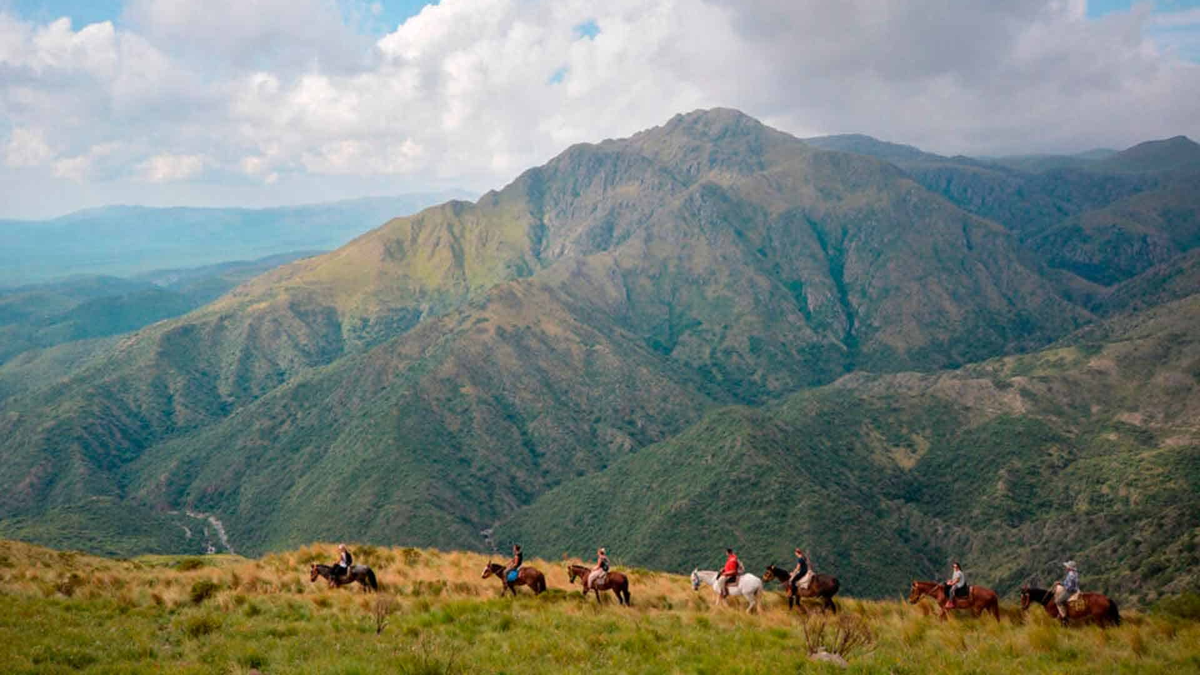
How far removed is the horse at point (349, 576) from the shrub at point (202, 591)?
4112 millimetres

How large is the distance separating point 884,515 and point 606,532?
84.5m

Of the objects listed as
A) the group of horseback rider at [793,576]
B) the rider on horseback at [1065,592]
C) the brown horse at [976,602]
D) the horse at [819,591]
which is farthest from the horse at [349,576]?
the rider on horseback at [1065,592]

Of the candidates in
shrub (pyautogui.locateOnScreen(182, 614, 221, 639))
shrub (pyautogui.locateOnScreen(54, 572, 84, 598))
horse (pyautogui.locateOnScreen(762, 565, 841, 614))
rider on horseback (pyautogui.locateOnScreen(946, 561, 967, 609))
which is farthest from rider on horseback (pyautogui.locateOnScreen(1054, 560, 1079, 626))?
shrub (pyautogui.locateOnScreen(54, 572, 84, 598))

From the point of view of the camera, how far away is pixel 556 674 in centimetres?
1712

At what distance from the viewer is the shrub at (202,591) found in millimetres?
26234

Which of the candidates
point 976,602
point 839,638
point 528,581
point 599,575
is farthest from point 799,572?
point 528,581

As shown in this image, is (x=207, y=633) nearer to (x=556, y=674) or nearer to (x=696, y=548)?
(x=556, y=674)

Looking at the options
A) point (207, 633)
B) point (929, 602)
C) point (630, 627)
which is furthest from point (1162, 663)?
point (207, 633)

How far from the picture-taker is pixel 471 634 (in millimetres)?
21297

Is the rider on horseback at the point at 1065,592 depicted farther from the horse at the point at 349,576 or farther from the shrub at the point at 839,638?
the horse at the point at 349,576

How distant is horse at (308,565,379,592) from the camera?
97.9 feet

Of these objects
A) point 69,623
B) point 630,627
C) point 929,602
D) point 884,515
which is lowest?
point 884,515

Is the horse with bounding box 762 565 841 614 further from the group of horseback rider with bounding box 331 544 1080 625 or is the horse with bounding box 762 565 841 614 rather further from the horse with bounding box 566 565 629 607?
the horse with bounding box 566 565 629 607

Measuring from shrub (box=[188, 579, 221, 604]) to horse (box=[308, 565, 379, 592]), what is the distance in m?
4.11
